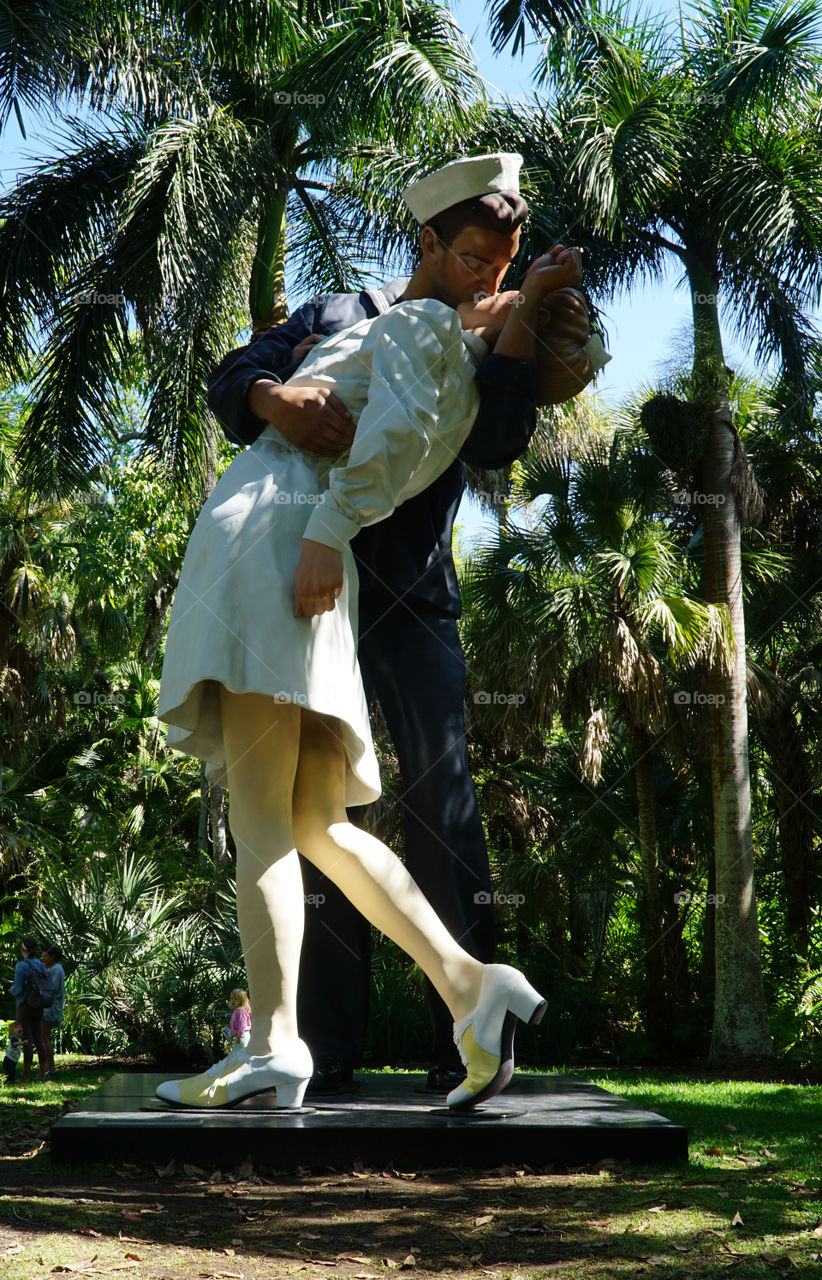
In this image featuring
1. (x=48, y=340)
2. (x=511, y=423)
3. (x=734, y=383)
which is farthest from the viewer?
(x=734, y=383)

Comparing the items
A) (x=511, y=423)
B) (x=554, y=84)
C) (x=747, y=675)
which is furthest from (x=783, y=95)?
(x=511, y=423)

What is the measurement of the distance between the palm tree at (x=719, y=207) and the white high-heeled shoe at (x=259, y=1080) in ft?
34.4

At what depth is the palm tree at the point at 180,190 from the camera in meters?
10.7

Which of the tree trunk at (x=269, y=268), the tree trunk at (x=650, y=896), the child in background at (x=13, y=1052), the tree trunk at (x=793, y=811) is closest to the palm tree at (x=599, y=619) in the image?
the tree trunk at (x=650, y=896)

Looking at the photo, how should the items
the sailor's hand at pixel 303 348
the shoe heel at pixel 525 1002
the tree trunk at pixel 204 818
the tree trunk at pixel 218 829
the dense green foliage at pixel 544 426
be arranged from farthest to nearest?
the tree trunk at pixel 204 818 → the tree trunk at pixel 218 829 → the dense green foliage at pixel 544 426 → the sailor's hand at pixel 303 348 → the shoe heel at pixel 525 1002

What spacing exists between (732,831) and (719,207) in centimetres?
688

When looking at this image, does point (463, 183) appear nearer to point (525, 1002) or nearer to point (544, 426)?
point (525, 1002)

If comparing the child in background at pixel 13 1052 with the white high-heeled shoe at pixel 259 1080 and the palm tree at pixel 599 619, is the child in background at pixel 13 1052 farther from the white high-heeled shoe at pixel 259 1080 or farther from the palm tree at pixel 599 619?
the white high-heeled shoe at pixel 259 1080

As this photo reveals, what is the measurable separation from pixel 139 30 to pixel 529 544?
6.76 metres

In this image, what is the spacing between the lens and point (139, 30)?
12086mm

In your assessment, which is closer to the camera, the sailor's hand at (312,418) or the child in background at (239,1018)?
the sailor's hand at (312,418)

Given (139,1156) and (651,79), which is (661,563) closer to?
(651,79)

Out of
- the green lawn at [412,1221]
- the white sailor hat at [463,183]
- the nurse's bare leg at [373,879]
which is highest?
the white sailor hat at [463,183]

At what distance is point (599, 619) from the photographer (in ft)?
41.2
